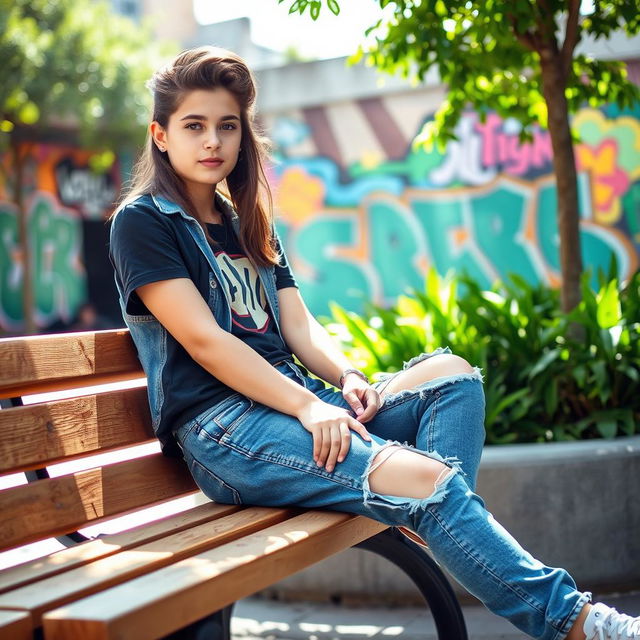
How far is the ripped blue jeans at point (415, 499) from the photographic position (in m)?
2.03

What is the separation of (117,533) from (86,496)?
6.6 inches

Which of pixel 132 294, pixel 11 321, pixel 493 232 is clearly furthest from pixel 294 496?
pixel 11 321

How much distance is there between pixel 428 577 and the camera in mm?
2635

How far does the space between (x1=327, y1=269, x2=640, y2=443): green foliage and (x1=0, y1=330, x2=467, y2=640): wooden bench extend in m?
1.41

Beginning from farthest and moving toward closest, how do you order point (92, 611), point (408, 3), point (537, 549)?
point (408, 3) → point (537, 549) → point (92, 611)

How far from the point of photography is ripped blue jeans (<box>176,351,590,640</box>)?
6.65ft

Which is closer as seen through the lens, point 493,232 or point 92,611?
point 92,611

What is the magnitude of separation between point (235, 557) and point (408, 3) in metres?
2.95

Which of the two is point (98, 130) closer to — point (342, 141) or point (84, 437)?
point (342, 141)

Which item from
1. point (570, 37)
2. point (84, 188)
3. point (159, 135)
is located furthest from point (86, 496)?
point (84, 188)

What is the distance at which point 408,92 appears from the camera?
13.6 meters

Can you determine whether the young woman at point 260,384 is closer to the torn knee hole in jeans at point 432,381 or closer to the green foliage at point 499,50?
the torn knee hole in jeans at point 432,381

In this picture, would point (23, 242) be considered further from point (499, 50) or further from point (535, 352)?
point (535, 352)

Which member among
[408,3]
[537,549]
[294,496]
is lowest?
[537,549]
